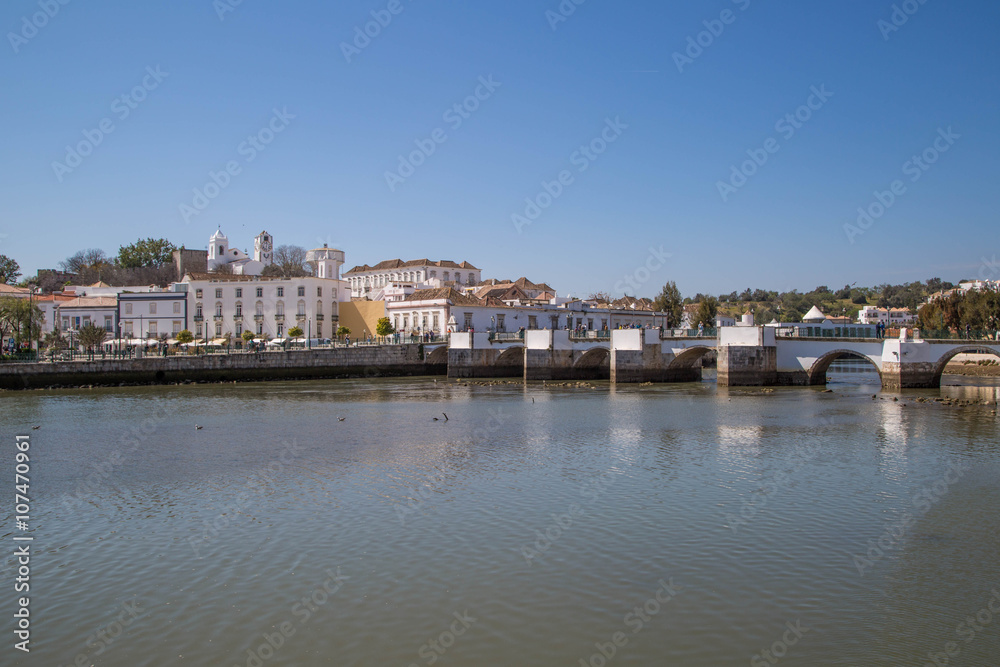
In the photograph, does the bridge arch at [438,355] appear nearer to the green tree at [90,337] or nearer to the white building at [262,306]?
the white building at [262,306]

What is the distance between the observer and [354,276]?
99.1 m

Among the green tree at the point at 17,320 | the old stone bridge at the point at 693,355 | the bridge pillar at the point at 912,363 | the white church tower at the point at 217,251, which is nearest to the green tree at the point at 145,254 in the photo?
the white church tower at the point at 217,251

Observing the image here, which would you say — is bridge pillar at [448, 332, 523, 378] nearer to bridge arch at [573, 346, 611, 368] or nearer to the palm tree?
bridge arch at [573, 346, 611, 368]

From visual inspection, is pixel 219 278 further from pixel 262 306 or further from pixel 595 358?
pixel 595 358

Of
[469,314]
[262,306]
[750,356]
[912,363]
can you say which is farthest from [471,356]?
[912,363]

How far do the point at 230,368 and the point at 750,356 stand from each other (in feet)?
112

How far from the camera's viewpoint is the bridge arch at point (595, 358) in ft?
161

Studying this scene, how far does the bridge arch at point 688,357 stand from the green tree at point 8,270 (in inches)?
3391

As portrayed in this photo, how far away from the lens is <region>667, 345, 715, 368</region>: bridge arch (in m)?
44.5

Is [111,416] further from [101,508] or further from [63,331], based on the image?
[63,331]

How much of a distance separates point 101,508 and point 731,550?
11982mm

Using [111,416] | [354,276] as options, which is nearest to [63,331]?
[354,276]

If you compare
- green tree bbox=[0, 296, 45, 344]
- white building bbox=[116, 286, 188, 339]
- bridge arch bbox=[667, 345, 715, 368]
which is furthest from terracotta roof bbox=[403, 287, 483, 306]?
green tree bbox=[0, 296, 45, 344]

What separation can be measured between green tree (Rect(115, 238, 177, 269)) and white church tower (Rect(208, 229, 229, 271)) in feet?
31.9
